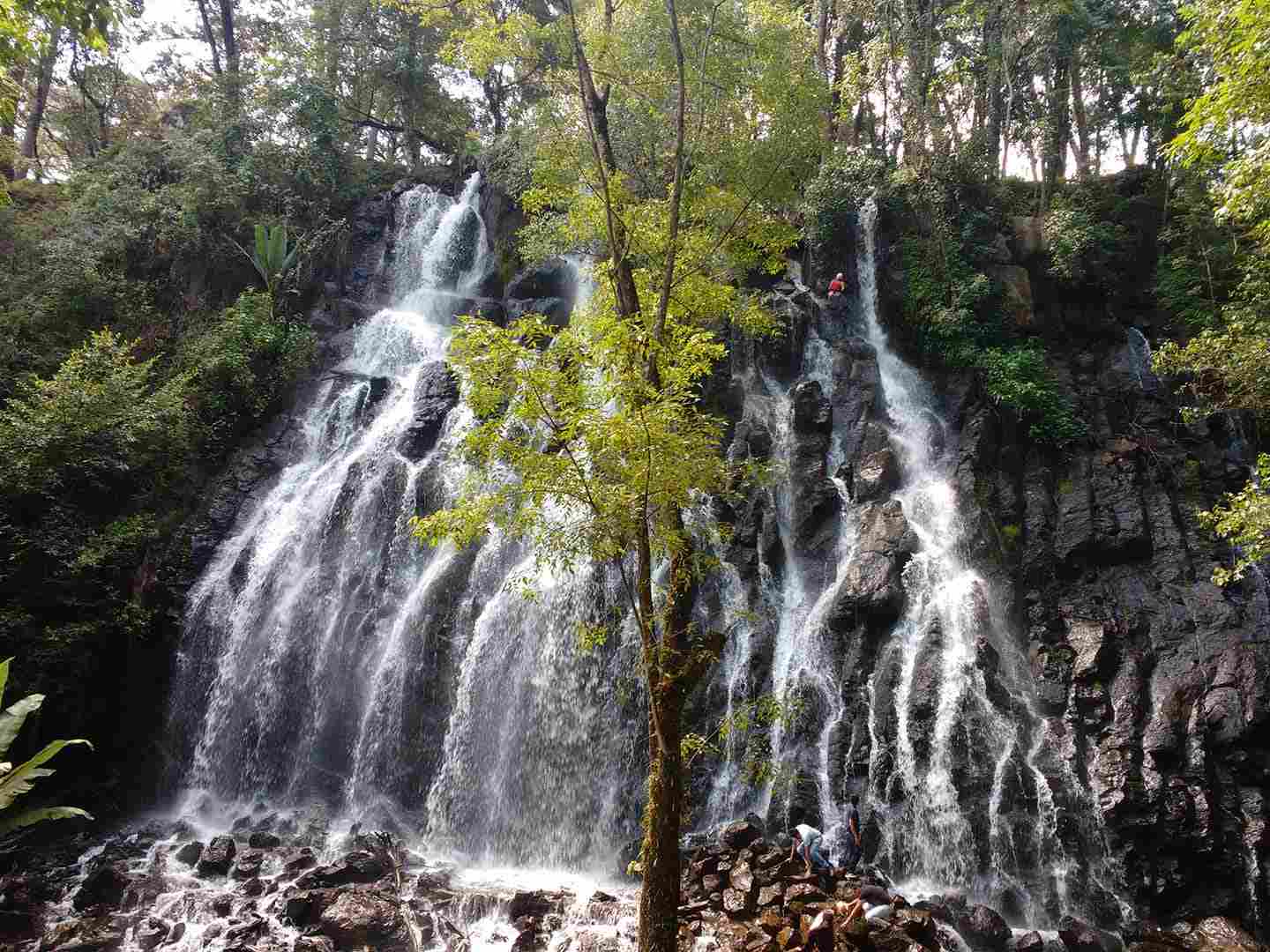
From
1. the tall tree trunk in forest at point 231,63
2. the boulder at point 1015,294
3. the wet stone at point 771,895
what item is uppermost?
the tall tree trunk in forest at point 231,63

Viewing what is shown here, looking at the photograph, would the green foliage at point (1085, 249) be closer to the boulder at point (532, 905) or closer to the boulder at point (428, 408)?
the boulder at point (428, 408)

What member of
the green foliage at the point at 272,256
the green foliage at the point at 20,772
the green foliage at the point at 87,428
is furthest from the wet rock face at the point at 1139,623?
the green foliage at the point at 272,256

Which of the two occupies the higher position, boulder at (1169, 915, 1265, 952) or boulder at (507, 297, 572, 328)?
boulder at (507, 297, 572, 328)

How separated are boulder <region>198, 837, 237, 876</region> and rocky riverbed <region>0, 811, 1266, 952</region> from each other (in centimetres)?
2

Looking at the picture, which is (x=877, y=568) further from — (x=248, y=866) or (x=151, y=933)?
(x=151, y=933)

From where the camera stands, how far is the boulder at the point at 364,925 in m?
9.11

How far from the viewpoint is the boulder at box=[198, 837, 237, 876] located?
1098 cm

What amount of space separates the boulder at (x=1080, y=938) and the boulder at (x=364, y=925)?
810cm

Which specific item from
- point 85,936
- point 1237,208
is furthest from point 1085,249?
point 85,936

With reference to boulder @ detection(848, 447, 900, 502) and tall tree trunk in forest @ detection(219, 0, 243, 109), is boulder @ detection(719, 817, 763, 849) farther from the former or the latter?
tall tree trunk in forest @ detection(219, 0, 243, 109)

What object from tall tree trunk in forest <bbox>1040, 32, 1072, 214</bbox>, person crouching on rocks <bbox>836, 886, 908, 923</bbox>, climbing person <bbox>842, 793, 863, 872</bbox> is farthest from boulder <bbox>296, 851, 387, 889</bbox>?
tall tree trunk in forest <bbox>1040, 32, 1072, 214</bbox>

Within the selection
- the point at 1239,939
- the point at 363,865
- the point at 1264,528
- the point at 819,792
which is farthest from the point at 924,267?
the point at 363,865

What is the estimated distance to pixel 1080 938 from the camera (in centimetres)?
893

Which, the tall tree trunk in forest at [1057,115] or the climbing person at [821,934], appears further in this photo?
the tall tree trunk in forest at [1057,115]
